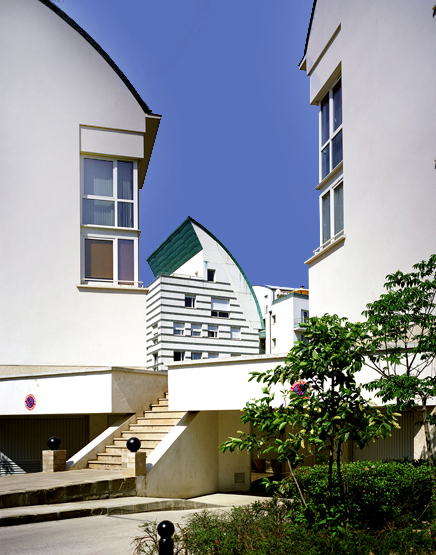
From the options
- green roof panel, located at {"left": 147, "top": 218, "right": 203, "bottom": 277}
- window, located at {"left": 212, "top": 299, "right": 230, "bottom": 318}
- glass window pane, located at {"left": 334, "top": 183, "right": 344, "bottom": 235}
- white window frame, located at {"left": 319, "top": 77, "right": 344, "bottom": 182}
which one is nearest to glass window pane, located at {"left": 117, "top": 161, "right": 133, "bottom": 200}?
white window frame, located at {"left": 319, "top": 77, "right": 344, "bottom": 182}

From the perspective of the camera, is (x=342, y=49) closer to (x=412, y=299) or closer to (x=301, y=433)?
(x=412, y=299)

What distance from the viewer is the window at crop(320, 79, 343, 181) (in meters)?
19.4

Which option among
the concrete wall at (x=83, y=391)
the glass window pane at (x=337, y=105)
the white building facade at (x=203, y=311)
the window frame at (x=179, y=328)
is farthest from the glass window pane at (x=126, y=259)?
Answer: the window frame at (x=179, y=328)

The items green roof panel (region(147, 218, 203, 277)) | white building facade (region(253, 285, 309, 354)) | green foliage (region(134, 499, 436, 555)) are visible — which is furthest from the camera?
green roof panel (region(147, 218, 203, 277))

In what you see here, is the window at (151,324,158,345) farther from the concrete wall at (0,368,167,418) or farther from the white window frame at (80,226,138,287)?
the concrete wall at (0,368,167,418)

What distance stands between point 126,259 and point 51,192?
11.4 feet

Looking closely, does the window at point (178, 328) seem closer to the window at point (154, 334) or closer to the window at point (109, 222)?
the window at point (154, 334)

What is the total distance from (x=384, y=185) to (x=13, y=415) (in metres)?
13.4

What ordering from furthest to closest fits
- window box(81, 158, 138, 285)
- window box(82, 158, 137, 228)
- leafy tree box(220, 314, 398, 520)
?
window box(82, 158, 137, 228)
window box(81, 158, 138, 285)
leafy tree box(220, 314, 398, 520)

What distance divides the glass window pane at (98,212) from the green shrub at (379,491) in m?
13.9

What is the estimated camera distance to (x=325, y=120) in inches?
810

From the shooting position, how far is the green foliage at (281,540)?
7148mm

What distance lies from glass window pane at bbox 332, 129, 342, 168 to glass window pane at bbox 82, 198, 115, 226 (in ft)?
26.2

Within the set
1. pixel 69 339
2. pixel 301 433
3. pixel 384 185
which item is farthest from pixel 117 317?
pixel 301 433
